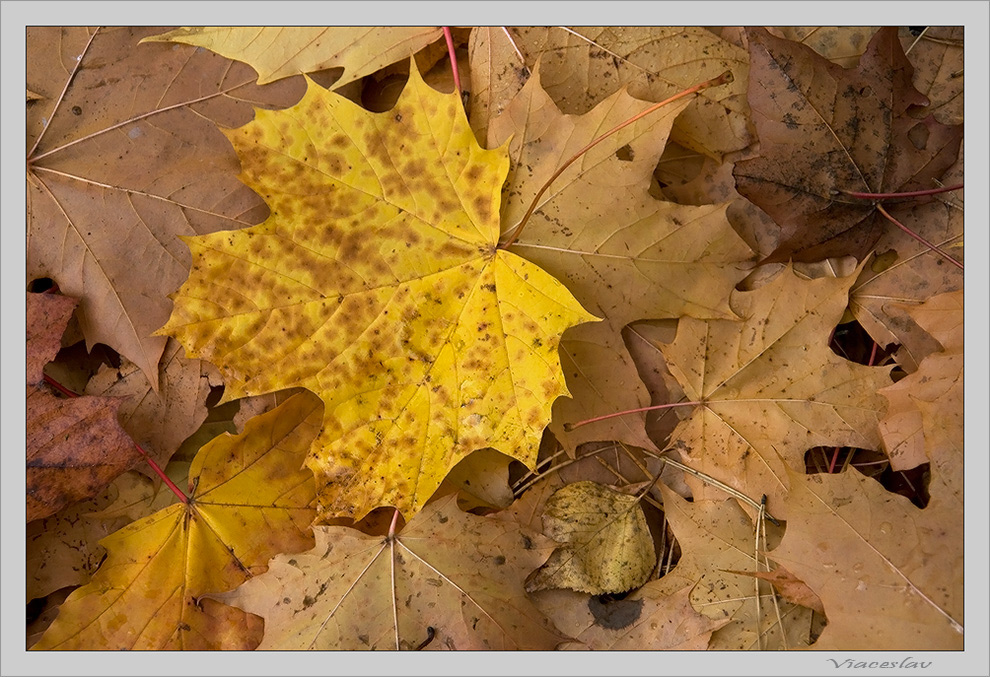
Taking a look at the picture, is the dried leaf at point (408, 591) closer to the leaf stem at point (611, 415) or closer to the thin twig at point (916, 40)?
the leaf stem at point (611, 415)

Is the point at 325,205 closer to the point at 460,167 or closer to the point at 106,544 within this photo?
the point at 460,167

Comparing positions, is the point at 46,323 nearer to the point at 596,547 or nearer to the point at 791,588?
the point at 596,547

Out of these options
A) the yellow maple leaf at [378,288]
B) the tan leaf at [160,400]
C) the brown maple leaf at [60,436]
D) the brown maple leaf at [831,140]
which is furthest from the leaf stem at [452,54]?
the brown maple leaf at [60,436]

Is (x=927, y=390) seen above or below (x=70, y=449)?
below

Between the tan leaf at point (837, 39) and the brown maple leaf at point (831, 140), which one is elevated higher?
the tan leaf at point (837, 39)

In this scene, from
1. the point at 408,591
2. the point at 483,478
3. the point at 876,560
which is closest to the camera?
the point at 876,560

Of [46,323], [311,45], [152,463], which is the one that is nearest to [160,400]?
[152,463]

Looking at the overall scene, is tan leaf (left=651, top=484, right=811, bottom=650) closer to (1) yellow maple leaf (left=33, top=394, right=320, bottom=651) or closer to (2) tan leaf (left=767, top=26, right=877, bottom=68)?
(1) yellow maple leaf (left=33, top=394, right=320, bottom=651)
